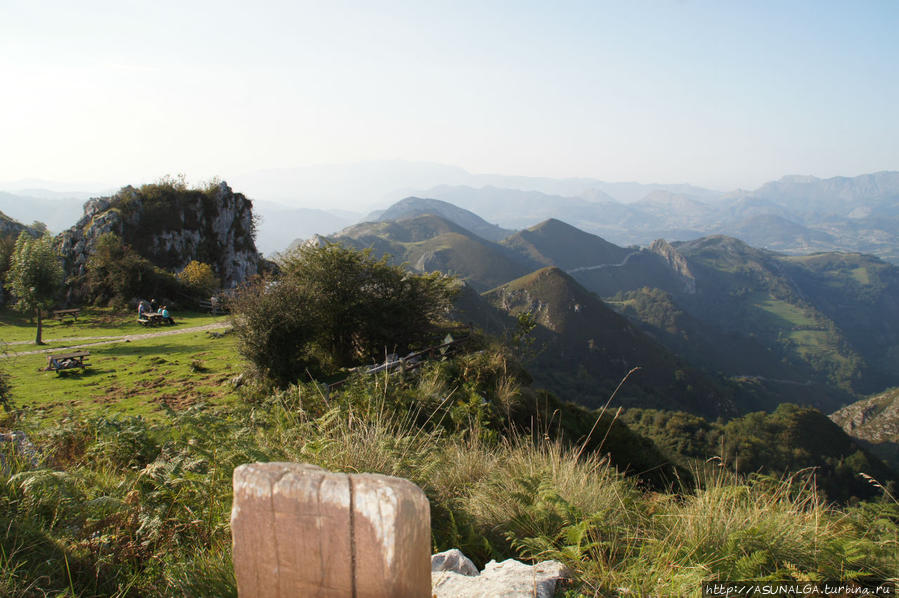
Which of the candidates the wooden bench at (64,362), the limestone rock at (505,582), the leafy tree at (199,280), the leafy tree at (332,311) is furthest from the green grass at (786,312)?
the limestone rock at (505,582)

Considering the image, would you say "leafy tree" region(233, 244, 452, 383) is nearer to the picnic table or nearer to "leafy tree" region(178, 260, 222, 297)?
the picnic table

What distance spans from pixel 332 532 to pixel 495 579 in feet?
6.23

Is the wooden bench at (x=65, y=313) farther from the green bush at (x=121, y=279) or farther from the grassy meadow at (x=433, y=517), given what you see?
the grassy meadow at (x=433, y=517)

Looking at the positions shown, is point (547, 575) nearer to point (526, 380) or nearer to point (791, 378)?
point (526, 380)

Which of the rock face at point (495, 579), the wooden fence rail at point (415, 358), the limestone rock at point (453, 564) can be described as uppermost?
the rock face at point (495, 579)

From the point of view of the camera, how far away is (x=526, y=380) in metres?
12.2

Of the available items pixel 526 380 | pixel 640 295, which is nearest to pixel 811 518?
pixel 526 380

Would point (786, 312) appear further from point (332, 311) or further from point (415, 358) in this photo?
point (332, 311)

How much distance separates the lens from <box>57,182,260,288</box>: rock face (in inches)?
1100

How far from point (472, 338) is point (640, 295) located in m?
157

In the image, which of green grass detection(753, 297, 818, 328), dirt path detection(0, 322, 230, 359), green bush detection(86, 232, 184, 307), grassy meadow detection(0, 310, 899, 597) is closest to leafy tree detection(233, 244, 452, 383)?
grassy meadow detection(0, 310, 899, 597)

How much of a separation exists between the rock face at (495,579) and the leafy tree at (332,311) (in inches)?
308

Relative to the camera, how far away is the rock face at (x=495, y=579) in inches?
89.3

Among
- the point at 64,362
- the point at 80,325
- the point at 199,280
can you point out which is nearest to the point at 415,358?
the point at 64,362
